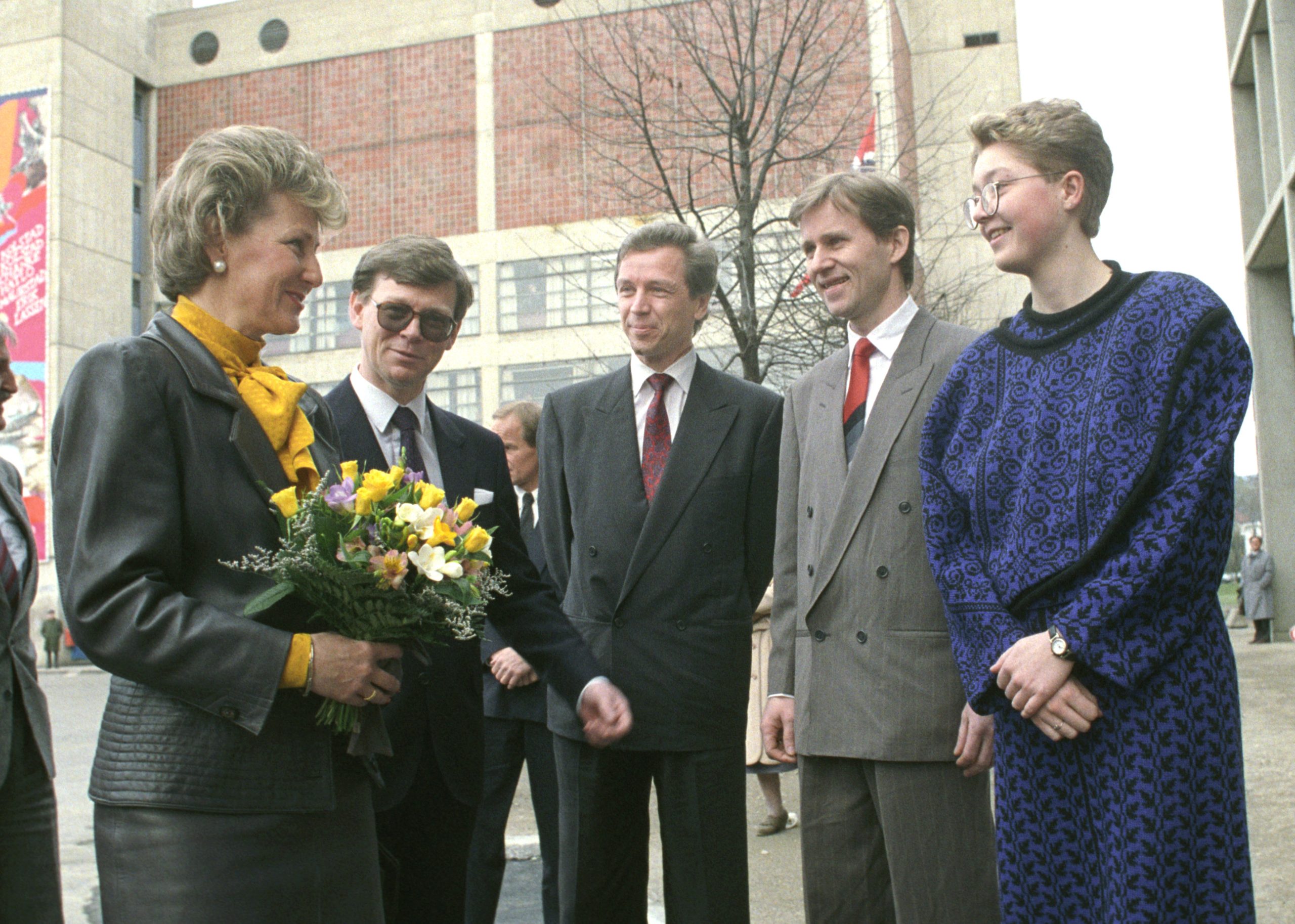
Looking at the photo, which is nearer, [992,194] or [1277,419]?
[992,194]

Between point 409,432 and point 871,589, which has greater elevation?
point 409,432

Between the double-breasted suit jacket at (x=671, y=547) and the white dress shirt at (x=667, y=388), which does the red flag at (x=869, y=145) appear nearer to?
the white dress shirt at (x=667, y=388)

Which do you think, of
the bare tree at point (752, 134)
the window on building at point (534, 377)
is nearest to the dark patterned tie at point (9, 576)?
the bare tree at point (752, 134)

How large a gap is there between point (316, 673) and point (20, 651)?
170cm

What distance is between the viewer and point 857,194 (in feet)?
12.0

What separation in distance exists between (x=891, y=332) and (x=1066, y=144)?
0.78m

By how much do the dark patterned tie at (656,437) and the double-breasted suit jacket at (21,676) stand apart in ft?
5.93

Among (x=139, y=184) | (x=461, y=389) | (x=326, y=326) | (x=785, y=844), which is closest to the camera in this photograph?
(x=785, y=844)

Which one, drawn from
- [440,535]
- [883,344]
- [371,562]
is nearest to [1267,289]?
[883,344]

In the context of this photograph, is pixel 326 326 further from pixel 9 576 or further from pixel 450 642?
pixel 450 642

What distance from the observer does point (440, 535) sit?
2.38 m

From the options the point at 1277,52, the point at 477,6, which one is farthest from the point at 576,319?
the point at 1277,52

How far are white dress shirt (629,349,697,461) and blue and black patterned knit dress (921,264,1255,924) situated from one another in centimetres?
126

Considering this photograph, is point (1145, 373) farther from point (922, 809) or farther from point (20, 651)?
point (20, 651)
